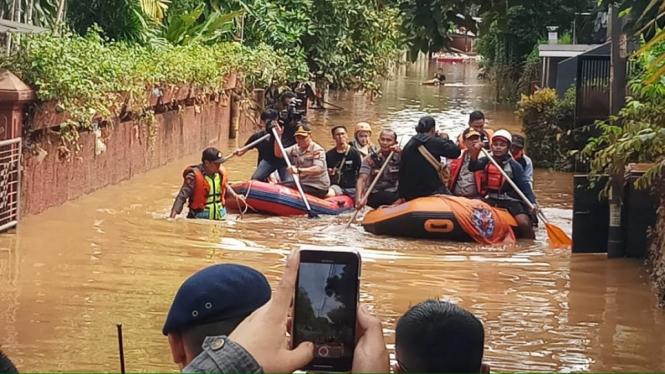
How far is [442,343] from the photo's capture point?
2.78 m

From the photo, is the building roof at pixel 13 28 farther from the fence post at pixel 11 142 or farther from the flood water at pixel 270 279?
the flood water at pixel 270 279

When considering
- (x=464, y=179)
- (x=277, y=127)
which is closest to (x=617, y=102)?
(x=464, y=179)

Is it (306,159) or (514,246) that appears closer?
(514,246)

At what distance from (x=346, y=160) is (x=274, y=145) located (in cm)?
98

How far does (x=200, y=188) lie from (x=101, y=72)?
95.5 inches

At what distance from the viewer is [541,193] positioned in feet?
57.5

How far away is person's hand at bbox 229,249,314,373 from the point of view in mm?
2303

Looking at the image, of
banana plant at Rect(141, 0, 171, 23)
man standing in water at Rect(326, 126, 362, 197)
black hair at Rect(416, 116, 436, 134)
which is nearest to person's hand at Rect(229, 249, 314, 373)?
black hair at Rect(416, 116, 436, 134)

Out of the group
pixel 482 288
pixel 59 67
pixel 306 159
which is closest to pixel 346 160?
pixel 306 159

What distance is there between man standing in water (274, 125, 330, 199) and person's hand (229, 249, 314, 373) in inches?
483

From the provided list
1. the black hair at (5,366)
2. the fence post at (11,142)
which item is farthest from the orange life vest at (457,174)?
the black hair at (5,366)

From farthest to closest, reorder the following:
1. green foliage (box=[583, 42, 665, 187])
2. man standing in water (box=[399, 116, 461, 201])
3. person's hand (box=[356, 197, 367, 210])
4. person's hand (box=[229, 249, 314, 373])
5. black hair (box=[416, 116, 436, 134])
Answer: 1. person's hand (box=[356, 197, 367, 210])
2. black hair (box=[416, 116, 436, 134])
3. man standing in water (box=[399, 116, 461, 201])
4. green foliage (box=[583, 42, 665, 187])
5. person's hand (box=[229, 249, 314, 373])

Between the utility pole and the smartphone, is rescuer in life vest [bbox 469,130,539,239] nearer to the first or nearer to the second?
the utility pole

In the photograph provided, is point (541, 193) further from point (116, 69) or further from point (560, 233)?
point (116, 69)
